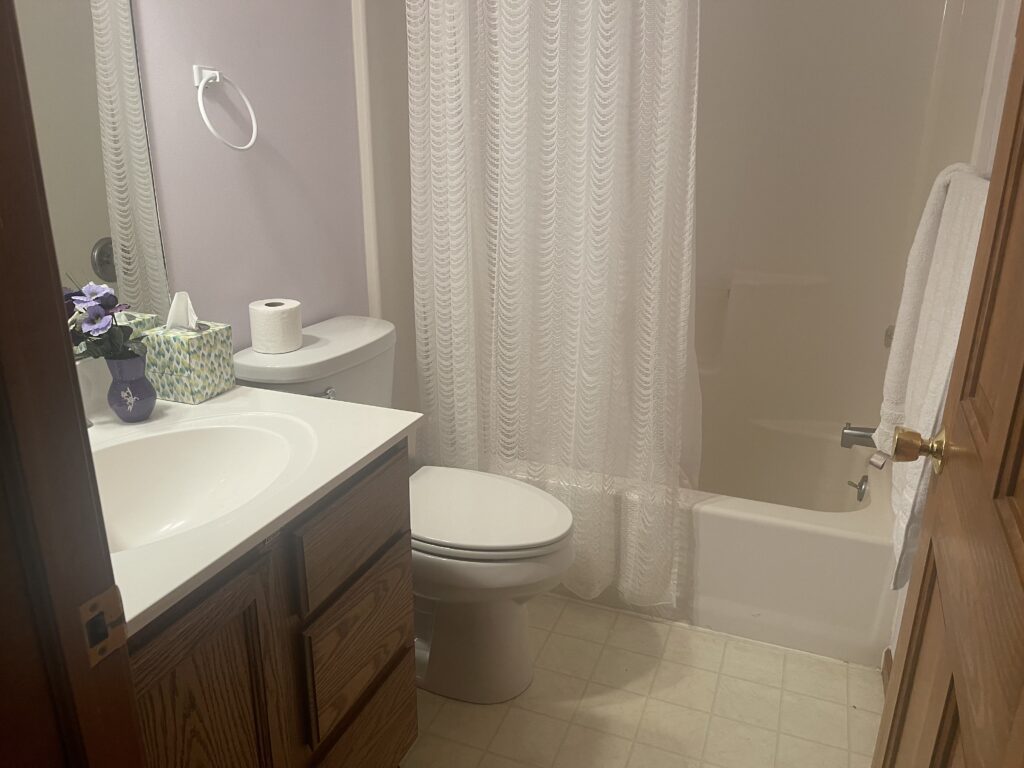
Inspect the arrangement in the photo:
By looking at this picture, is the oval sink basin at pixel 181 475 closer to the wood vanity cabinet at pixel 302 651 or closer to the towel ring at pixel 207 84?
the wood vanity cabinet at pixel 302 651

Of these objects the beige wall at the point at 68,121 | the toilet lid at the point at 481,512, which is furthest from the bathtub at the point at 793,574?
the beige wall at the point at 68,121

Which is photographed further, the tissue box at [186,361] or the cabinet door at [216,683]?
the tissue box at [186,361]

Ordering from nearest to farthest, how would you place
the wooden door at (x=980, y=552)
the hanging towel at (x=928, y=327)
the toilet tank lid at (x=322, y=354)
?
the wooden door at (x=980, y=552)
the hanging towel at (x=928, y=327)
the toilet tank lid at (x=322, y=354)

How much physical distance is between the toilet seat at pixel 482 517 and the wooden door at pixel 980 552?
77cm

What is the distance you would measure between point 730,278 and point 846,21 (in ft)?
2.76

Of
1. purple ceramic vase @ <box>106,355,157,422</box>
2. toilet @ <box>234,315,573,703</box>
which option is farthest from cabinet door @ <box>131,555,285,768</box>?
toilet @ <box>234,315,573,703</box>

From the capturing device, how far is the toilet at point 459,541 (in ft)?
5.33

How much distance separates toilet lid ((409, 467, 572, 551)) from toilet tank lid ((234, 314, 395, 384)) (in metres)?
0.35

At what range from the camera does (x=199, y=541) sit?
3.17 feet

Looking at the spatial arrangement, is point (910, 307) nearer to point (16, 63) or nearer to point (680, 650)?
point (680, 650)

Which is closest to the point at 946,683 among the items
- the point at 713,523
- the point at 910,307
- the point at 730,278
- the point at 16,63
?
the point at 16,63

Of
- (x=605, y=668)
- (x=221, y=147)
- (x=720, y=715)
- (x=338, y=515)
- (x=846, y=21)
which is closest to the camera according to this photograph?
(x=338, y=515)

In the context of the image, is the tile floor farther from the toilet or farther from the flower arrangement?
the flower arrangement

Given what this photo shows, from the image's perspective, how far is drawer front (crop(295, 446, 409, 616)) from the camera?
1.13 m
